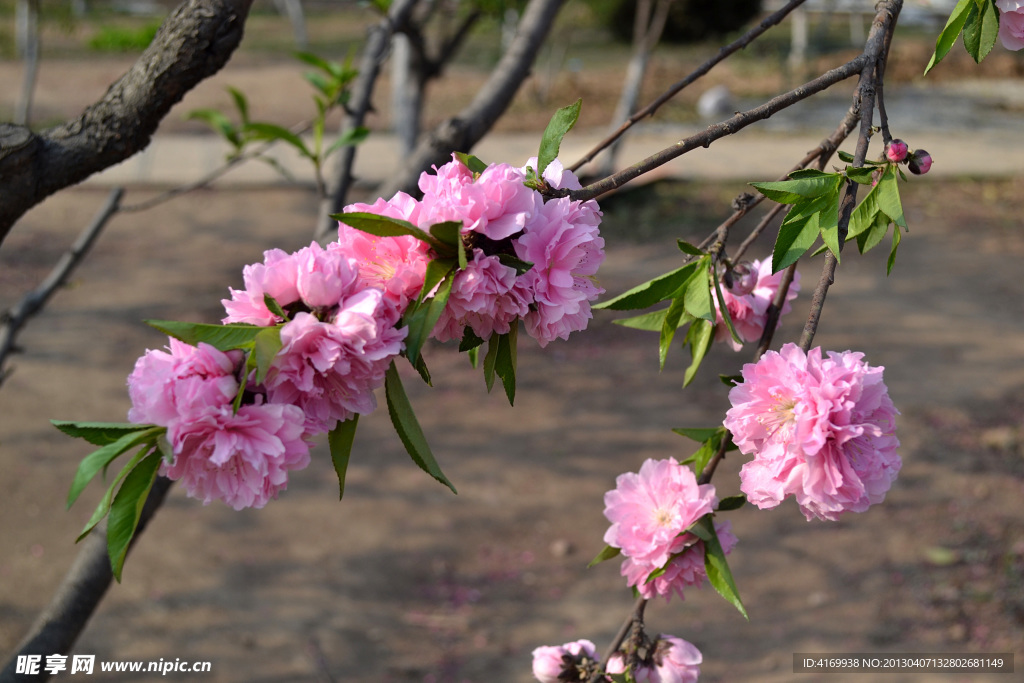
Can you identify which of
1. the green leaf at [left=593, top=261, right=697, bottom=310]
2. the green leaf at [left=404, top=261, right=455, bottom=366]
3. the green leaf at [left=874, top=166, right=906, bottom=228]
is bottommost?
the green leaf at [left=593, top=261, right=697, bottom=310]

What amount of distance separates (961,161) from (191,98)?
30.7 feet

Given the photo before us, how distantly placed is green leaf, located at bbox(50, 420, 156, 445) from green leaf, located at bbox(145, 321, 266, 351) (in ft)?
0.28

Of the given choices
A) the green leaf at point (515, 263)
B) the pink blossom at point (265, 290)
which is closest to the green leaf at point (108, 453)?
the pink blossom at point (265, 290)

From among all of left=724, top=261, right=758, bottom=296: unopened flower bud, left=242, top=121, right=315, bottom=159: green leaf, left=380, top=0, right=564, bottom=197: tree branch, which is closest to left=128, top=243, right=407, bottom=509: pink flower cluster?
left=724, top=261, right=758, bottom=296: unopened flower bud

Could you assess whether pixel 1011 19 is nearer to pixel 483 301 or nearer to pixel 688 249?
pixel 688 249

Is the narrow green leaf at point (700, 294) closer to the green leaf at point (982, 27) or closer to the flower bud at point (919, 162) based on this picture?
the flower bud at point (919, 162)

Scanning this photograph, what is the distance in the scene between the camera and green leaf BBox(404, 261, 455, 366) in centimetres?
75

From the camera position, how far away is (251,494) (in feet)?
2.47

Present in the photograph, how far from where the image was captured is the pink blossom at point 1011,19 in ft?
3.52

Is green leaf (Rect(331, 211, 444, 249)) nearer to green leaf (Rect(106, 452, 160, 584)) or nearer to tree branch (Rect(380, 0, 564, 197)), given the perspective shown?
green leaf (Rect(106, 452, 160, 584))

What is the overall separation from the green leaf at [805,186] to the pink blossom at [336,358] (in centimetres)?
45

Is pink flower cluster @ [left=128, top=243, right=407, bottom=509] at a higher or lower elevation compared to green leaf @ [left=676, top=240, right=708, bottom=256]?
lower

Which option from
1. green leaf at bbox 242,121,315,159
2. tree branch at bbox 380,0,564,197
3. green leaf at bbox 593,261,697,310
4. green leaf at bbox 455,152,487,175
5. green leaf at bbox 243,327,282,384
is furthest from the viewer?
green leaf at bbox 242,121,315,159

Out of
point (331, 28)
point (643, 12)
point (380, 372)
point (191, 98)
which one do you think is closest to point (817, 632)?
point (380, 372)
